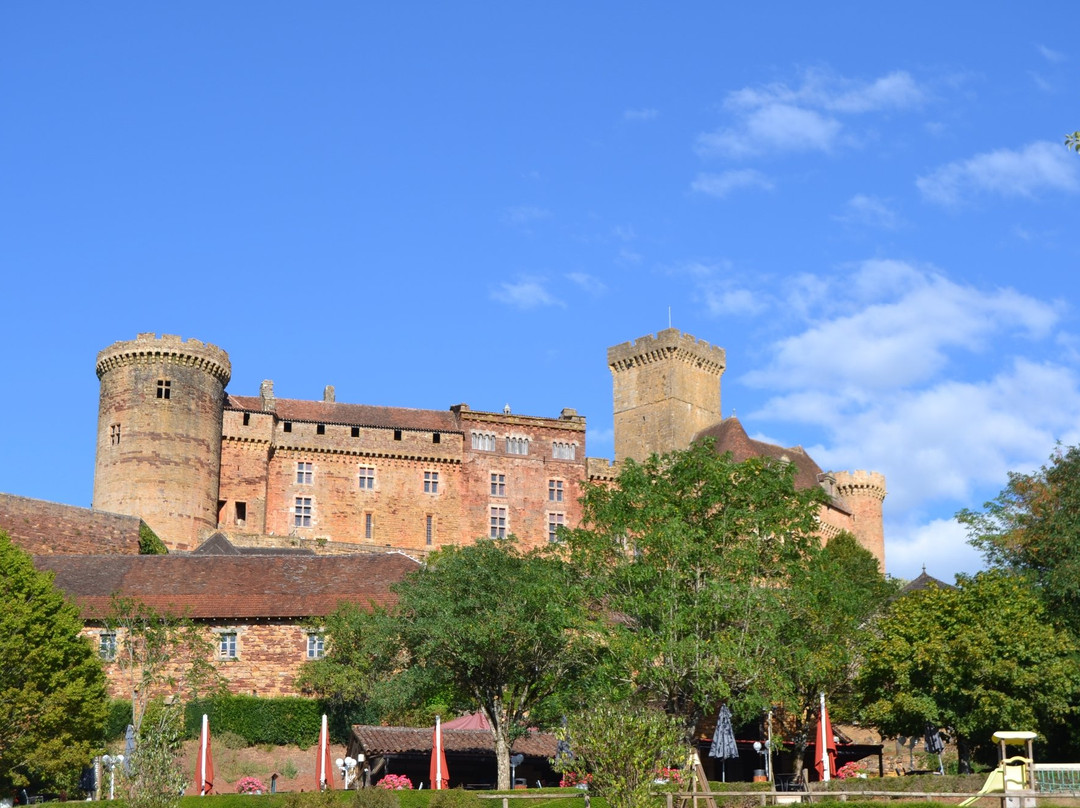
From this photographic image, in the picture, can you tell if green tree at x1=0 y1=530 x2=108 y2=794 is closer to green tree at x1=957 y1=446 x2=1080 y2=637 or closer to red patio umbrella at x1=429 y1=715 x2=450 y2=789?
red patio umbrella at x1=429 y1=715 x2=450 y2=789

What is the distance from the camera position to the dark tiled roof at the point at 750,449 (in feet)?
282

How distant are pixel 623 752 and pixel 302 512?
55456mm

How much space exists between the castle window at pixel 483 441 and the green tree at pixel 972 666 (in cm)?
4272

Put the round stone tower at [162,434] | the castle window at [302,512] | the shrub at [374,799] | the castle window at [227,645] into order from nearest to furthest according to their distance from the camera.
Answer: the shrub at [374,799] < the castle window at [227,645] < the round stone tower at [162,434] < the castle window at [302,512]

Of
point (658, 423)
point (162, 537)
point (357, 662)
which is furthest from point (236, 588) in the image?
point (658, 423)

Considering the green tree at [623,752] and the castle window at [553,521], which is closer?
the green tree at [623,752]

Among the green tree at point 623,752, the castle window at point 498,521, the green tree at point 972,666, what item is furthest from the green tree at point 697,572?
the castle window at point 498,521

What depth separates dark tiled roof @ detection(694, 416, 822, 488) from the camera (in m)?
85.9

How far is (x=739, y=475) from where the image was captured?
44906mm

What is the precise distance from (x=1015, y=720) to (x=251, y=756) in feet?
82.3

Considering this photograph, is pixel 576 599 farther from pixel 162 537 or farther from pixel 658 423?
pixel 658 423

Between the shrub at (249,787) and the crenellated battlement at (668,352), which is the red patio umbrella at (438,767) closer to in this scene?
the shrub at (249,787)

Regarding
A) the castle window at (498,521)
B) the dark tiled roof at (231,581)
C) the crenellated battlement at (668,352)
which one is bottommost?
the dark tiled roof at (231,581)

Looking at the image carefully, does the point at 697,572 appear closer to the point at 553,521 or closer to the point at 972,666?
the point at 972,666
